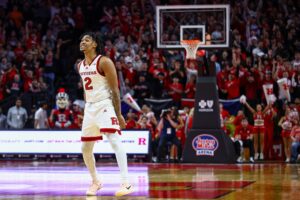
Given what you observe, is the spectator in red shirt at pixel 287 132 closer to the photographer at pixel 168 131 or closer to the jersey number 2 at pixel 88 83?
the photographer at pixel 168 131

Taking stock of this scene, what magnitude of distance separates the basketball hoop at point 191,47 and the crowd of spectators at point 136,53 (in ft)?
1.41

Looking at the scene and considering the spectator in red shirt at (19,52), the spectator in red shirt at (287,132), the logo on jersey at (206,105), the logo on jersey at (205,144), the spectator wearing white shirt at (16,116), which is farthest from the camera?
the spectator in red shirt at (19,52)

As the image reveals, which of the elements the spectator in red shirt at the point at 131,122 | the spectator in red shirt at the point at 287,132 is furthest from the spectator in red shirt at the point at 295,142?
the spectator in red shirt at the point at 131,122

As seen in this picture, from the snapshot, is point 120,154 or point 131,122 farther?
point 131,122

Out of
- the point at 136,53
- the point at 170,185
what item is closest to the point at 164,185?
the point at 170,185

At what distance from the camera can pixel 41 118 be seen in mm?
24484

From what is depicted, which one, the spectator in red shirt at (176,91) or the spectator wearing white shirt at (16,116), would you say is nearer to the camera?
the spectator in red shirt at (176,91)

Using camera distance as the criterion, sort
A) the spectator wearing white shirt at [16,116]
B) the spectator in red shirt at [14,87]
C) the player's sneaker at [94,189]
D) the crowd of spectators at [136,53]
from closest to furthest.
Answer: the player's sneaker at [94,189], the crowd of spectators at [136,53], the spectator wearing white shirt at [16,116], the spectator in red shirt at [14,87]

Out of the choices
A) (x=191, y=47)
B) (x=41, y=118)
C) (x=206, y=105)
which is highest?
(x=191, y=47)

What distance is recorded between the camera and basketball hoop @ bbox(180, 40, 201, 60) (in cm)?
2097

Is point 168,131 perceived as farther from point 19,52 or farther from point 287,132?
point 19,52

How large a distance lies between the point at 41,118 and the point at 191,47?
651 centimetres

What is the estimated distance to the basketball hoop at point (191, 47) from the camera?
20969 mm

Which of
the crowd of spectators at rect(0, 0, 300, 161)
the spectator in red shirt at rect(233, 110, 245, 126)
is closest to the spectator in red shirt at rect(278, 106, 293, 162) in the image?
the crowd of spectators at rect(0, 0, 300, 161)
